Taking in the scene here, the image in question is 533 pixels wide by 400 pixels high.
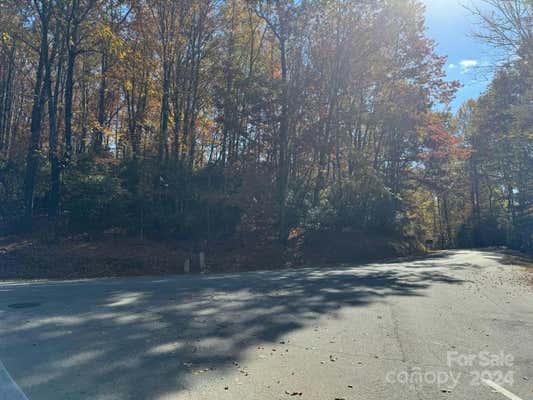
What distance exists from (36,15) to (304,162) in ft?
56.4

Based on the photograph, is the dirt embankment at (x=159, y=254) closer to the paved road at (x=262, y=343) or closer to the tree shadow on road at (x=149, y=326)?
the tree shadow on road at (x=149, y=326)

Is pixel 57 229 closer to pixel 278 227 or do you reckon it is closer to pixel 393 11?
pixel 278 227

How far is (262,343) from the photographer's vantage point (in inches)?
263

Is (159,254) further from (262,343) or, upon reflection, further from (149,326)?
(262,343)

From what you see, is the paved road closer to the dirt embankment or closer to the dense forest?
the dirt embankment

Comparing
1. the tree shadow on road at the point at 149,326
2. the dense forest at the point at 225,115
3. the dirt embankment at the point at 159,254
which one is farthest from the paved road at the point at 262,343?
A: the dense forest at the point at 225,115

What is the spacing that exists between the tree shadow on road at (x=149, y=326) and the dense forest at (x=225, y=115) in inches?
453

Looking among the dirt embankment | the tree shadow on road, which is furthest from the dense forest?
the tree shadow on road

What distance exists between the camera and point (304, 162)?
27562 mm

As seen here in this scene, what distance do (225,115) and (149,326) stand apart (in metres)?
18.7

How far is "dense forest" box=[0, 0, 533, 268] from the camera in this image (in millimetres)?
22453

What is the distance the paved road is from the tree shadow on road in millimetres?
28

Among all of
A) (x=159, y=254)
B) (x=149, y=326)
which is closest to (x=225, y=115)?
(x=159, y=254)

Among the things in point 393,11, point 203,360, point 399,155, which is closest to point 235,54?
point 393,11
